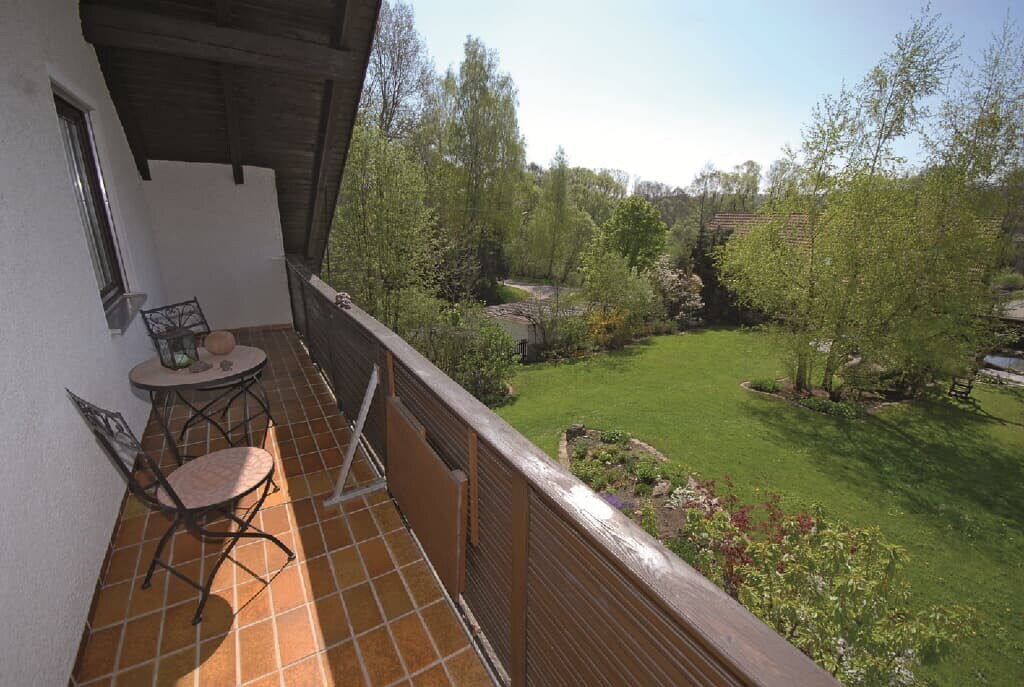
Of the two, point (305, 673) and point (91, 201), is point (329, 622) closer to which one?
point (305, 673)

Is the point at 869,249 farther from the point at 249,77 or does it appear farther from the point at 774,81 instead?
the point at 249,77

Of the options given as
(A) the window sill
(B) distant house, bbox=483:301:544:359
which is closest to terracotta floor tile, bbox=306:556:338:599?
(A) the window sill

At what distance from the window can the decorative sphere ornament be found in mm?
1062

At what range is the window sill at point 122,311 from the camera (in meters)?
3.16

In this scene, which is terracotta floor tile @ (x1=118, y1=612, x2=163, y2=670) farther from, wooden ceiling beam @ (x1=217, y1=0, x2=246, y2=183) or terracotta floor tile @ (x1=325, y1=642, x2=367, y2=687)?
wooden ceiling beam @ (x1=217, y1=0, x2=246, y2=183)

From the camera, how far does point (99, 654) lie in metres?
1.92

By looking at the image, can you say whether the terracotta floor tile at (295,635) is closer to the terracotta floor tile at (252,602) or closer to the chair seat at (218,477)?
the terracotta floor tile at (252,602)

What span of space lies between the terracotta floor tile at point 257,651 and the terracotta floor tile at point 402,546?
Answer: 2.17ft

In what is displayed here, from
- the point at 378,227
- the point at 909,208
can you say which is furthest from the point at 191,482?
the point at 909,208

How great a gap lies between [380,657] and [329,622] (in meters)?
0.33

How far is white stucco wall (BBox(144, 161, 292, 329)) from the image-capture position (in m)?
6.16

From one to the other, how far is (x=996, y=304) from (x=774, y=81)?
7.75m

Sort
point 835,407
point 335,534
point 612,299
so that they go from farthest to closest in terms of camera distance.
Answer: point 612,299, point 835,407, point 335,534

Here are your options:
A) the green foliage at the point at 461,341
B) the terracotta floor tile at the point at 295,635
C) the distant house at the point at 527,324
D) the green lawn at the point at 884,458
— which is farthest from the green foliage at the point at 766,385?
the terracotta floor tile at the point at 295,635
